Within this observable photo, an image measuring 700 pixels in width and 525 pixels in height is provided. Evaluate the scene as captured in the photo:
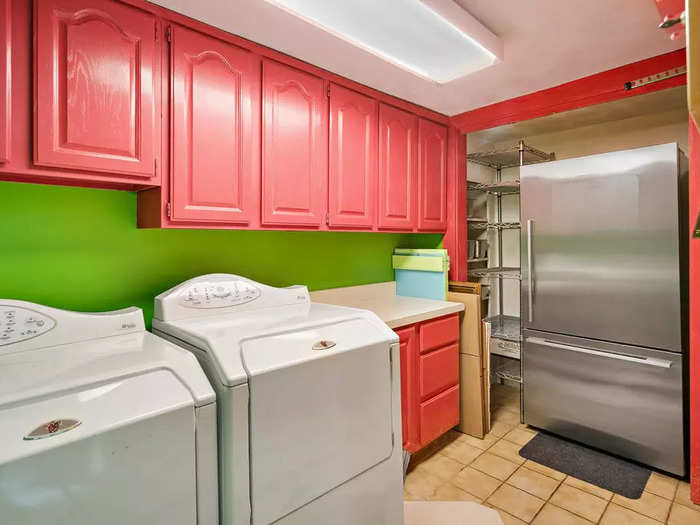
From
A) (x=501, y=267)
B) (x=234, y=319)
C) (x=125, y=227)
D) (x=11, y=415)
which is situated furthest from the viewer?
(x=501, y=267)

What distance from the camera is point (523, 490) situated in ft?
7.28

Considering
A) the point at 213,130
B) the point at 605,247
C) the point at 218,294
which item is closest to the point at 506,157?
the point at 605,247

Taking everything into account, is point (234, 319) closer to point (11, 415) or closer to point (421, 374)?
point (11, 415)

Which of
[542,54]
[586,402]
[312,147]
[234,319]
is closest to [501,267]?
[586,402]

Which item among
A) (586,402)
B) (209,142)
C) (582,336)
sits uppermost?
(209,142)

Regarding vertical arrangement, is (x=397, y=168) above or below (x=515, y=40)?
below

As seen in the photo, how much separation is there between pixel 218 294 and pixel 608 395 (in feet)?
7.91

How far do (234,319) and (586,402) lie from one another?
2293mm

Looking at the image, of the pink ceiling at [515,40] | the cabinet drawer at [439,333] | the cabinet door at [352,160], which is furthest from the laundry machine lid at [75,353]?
the cabinet drawer at [439,333]

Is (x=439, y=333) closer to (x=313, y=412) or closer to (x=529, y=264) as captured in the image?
(x=529, y=264)

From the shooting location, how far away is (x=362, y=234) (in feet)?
9.61

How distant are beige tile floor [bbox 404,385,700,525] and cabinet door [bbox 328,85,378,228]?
1.55m

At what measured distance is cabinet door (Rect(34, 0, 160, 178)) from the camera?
54.1 inches

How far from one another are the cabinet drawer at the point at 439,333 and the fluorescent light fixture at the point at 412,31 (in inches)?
58.6
